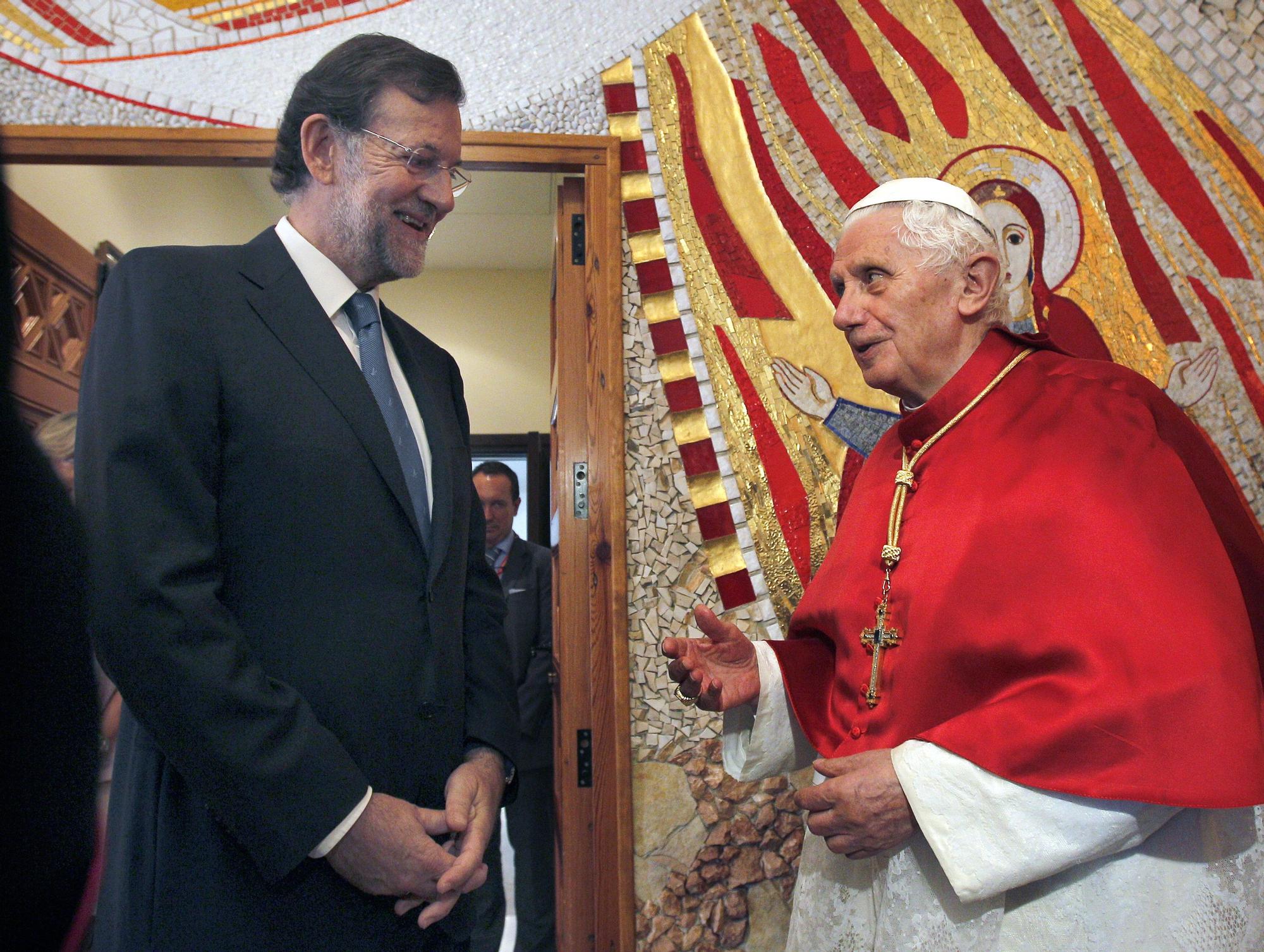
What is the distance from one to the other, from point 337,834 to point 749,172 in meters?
2.13

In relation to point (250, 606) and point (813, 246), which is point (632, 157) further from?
point (250, 606)

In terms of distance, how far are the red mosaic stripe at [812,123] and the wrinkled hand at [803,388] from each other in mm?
496

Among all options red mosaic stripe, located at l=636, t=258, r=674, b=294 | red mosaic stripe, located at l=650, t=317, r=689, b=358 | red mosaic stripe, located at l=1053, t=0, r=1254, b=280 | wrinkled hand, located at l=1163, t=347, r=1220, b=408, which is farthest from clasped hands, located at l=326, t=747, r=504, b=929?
red mosaic stripe, located at l=1053, t=0, r=1254, b=280

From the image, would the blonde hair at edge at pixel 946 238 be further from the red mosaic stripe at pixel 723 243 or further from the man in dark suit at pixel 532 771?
the man in dark suit at pixel 532 771

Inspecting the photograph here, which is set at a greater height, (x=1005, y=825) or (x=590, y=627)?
(x=590, y=627)

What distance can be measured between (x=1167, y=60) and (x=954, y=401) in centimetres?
185

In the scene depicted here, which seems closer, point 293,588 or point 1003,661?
point 293,588

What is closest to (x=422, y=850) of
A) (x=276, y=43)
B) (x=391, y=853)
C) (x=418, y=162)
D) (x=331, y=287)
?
(x=391, y=853)

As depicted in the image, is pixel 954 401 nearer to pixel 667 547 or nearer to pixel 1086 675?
pixel 1086 675

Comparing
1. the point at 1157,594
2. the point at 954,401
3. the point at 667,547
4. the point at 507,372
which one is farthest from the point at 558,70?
the point at 507,372

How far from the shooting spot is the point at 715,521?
2.66 m

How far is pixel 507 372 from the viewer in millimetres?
6676

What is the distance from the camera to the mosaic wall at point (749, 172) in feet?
8.52

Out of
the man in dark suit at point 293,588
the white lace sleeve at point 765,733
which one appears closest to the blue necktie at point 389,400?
the man in dark suit at point 293,588
